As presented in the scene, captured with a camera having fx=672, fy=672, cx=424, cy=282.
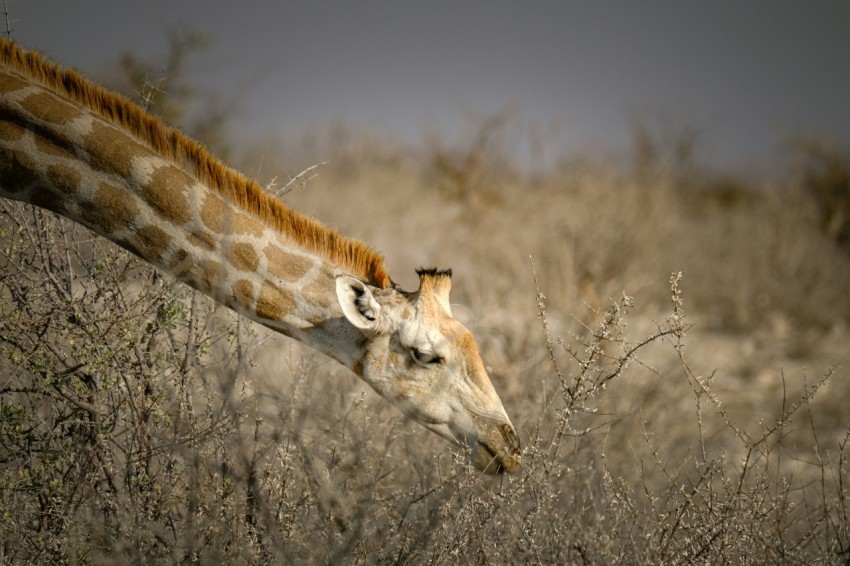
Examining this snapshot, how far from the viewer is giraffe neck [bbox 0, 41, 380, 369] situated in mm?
3242

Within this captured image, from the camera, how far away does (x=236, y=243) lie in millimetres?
3398

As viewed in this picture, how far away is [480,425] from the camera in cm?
345

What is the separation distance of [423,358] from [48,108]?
7.24 ft

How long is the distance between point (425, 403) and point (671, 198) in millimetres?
9409

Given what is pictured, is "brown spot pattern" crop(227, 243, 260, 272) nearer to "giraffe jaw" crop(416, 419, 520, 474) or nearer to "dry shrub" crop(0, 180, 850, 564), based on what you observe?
"dry shrub" crop(0, 180, 850, 564)

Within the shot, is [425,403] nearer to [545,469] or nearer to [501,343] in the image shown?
[545,469]

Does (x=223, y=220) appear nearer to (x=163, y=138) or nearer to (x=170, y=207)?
(x=170, y=207)

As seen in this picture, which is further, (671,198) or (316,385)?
(671,198)

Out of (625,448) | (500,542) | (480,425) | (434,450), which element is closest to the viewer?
(500,542)

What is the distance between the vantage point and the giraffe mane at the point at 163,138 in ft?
11.0

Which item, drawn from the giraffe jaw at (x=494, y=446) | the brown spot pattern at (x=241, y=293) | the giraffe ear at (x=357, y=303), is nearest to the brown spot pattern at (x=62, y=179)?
the brown spot pattern at (x=241, y=293)

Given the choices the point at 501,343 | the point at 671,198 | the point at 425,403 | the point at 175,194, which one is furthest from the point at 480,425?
the point at 671,198

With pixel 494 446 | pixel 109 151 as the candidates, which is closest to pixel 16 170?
pixel 109 151

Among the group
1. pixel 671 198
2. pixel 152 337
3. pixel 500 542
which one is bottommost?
pixel 500 542
